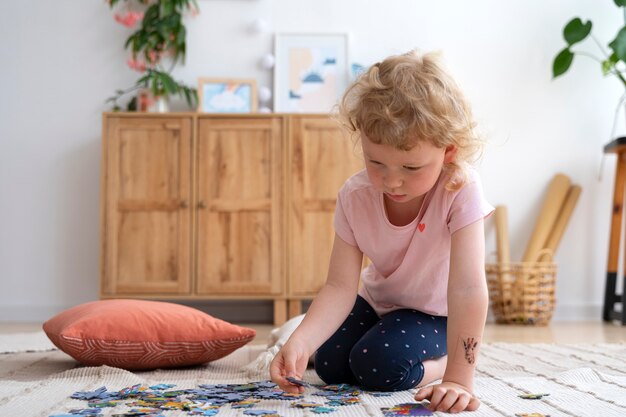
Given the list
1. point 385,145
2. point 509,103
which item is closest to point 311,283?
point 509,103

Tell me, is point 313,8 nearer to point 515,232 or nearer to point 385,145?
point 515,232

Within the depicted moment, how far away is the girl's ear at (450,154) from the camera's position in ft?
4.66

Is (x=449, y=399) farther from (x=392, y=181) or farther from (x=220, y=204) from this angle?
(x=220, y=204)

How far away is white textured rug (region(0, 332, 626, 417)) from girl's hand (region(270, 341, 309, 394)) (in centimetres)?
4

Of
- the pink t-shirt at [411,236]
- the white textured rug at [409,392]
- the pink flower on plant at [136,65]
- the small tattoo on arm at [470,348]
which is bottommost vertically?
the white textured rug at [409,392]

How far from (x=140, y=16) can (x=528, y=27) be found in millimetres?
2115

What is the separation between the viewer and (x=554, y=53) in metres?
4.20

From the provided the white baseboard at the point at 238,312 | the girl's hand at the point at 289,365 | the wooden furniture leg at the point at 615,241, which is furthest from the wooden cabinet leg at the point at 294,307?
the girl's hand at the point at 289,365

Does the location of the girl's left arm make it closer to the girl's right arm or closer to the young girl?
the young girl

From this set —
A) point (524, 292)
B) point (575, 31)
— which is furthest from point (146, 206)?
point (575, 31)

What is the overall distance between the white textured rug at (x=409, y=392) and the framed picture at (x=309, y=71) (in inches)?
75.4

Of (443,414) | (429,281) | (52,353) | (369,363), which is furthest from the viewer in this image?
(52,353)

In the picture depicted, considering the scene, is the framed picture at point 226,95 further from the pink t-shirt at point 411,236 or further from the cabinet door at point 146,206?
the pink t-shirt at point 411,236

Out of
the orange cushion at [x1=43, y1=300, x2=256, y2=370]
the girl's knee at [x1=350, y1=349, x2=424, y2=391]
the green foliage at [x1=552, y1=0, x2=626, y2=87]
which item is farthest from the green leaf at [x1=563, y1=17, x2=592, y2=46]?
the girl's knee at [x1=350, y1=349, x2=424, y2=391]
